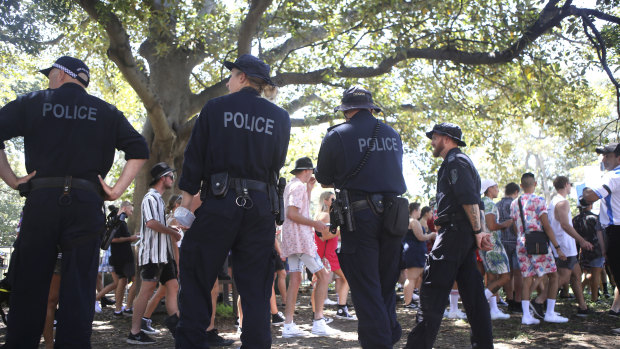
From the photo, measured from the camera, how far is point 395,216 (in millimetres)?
4465

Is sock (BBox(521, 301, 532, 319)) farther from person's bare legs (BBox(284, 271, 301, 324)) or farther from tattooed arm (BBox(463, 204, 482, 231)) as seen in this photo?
tattooed arm (BBox(463, 204, 482, 231))

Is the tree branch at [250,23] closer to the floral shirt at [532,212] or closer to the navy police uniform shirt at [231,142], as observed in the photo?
the floral shirt at [532,212]

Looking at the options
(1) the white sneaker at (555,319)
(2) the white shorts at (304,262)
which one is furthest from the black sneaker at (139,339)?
(1) the white sneaker at (555,319)

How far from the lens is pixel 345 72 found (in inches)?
433

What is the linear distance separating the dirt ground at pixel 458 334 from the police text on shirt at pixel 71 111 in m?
3.62

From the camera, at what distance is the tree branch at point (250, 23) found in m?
9.01

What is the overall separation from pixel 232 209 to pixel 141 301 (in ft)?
11.7

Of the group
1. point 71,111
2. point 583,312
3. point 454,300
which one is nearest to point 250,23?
point 454,300

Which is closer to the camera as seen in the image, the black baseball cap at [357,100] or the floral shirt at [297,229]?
the black baseball cap at [357,100]

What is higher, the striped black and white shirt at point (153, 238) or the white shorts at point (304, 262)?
the striped black and white shirt at point (153, 238)

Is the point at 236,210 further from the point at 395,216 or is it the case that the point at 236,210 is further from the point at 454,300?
the point at 454,300

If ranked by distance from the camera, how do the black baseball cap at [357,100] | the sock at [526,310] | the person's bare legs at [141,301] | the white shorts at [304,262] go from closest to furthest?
the black baseball cap at [357,100] → the person's bare legs at [141,301] → the white shorts at [304,262] → the sock at [526,310]

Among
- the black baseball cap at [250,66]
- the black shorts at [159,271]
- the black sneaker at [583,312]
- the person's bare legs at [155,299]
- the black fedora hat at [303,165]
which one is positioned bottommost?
the black sneaker at [583,312]

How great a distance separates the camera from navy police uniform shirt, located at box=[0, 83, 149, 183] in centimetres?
381
